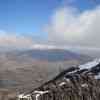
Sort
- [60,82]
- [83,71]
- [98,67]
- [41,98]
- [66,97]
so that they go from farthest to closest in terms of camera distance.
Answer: [98,67] < [83,71] < [60,82] < [66,97] < [41,98]

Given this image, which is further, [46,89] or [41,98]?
[46,89]

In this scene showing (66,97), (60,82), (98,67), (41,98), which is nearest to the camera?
(41,98)

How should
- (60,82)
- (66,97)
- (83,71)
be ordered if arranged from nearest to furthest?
(66,97) → (60,82) → (83,71)

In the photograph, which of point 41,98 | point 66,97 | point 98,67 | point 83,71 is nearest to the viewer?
point 41,98

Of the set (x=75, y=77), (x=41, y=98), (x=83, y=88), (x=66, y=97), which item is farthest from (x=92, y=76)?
(x=41, y=98)

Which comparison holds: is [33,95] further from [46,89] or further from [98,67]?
[98,67]

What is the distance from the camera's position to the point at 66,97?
142 metres

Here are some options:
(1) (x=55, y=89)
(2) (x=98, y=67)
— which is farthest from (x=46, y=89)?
(2) (x=98, y=67)

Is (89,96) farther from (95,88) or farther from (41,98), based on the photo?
(41,98)

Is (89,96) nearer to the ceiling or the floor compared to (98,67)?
nearer to the floor

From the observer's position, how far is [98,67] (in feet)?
642

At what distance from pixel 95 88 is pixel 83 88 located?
6.44 meters

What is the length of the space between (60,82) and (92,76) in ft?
64.8

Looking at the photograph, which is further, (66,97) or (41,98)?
(66,97)
